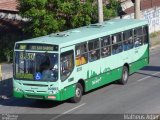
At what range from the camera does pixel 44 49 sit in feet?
68.0

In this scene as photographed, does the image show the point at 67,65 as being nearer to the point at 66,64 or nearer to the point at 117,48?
the point at 66,64

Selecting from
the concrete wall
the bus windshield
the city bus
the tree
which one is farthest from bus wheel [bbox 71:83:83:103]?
the concrete wall

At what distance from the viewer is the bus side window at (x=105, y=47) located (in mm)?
23578

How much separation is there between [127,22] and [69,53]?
5.89 metres

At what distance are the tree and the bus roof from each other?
7.66 m

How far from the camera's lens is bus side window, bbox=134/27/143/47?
26.3 meters

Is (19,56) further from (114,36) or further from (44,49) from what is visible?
(114,36)

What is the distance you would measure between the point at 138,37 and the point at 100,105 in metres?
6.42

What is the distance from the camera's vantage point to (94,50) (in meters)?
23.0

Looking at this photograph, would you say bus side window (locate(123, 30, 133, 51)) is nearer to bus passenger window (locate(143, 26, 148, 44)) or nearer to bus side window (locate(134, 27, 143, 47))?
bus side window (locate(134, 27, 143, 47))

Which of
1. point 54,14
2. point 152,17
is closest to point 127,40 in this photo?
point 54,14

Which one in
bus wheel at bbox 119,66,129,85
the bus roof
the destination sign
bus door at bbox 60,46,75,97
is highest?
the bus roof

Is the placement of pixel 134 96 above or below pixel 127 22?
below

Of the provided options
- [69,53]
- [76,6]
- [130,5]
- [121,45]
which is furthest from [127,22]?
[130,5]
